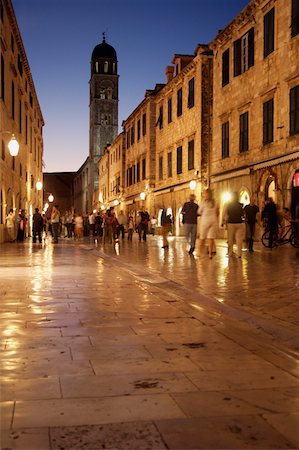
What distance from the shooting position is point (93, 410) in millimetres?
3553

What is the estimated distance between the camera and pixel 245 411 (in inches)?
141

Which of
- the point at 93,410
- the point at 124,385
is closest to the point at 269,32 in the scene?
the point at 124,385

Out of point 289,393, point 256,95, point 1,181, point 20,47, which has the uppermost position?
point 20,47

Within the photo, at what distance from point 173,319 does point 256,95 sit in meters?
19.8

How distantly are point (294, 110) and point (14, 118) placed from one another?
16.3 metres

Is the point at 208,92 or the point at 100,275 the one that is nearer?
the point at 100,275

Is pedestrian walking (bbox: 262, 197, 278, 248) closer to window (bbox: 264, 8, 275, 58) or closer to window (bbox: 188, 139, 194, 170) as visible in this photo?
window (bbox: 264, 8, 275, 58)

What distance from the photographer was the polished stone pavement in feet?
10.5

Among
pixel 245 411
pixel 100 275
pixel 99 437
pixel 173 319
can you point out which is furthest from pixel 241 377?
pixel 100 275

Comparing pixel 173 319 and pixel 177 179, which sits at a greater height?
pixel 177 179

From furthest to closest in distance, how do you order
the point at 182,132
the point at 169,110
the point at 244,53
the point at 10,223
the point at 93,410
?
the point at 169,110
the point at 182,132
the point at 10,223
the point at 244,53
the point at 93,410

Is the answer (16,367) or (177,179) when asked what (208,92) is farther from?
(16,367)

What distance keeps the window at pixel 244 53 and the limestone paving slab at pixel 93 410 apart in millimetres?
23831

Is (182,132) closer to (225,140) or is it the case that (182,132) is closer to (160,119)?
(160,119)
